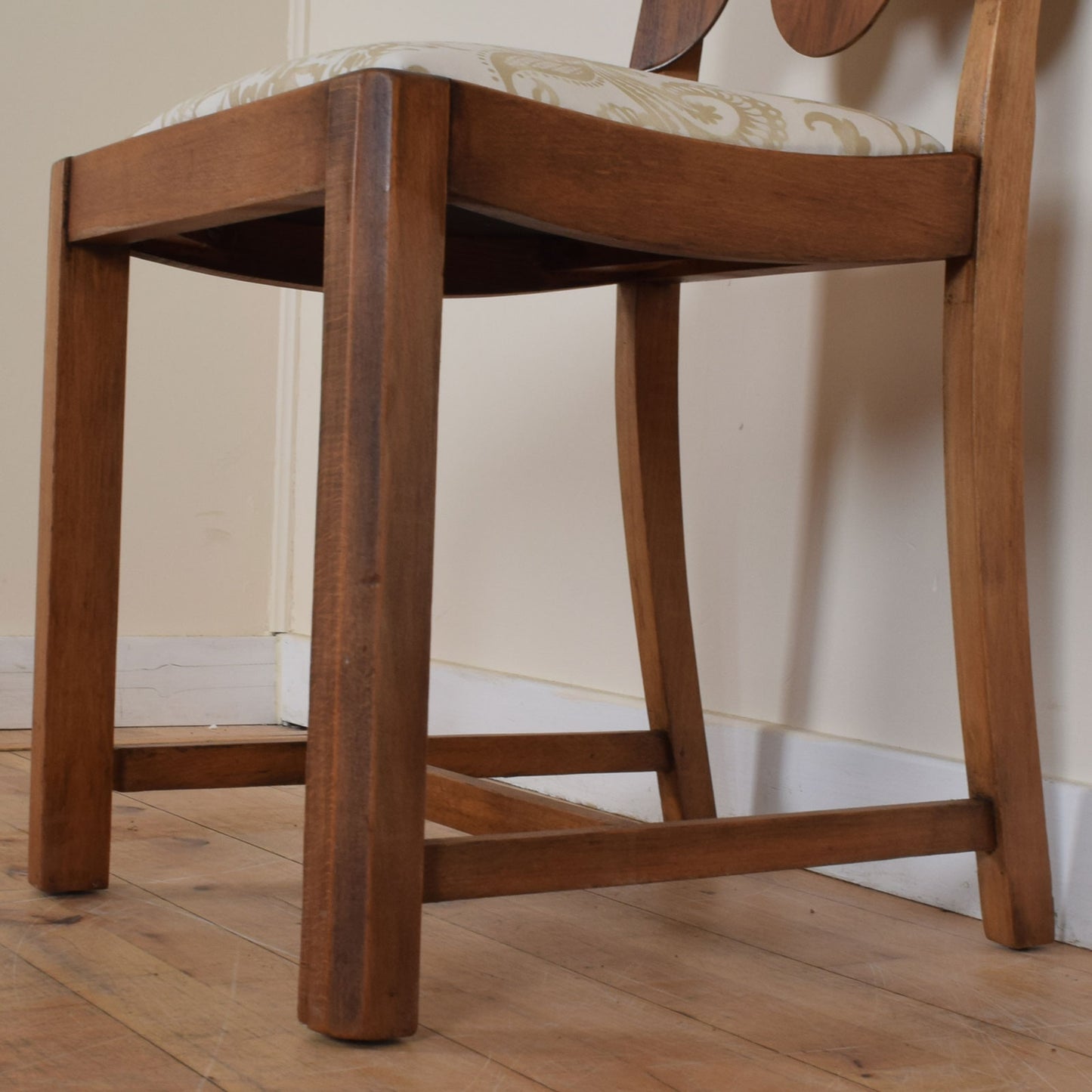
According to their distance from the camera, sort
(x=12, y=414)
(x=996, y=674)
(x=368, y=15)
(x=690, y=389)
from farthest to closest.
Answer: (x=368, y=15)
(x=12, y=414)
(x=690, y=389)
(x=996, y=674)

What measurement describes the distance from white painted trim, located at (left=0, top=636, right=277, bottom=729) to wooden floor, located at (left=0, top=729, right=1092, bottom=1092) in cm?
69

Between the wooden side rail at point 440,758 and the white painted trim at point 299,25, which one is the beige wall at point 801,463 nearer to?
the wooden side rail at point 440,758

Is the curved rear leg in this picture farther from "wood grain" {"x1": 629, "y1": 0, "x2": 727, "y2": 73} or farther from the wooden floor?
"wood grain" {"x1": 629, "y1": 0, "x2": 727, "y2": 73}

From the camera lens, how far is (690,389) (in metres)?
1.46

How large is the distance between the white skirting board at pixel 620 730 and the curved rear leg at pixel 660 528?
0.09 metres

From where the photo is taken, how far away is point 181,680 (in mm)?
2016

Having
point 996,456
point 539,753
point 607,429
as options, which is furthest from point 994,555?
point 607,429

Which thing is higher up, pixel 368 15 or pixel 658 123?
pixel 368 15

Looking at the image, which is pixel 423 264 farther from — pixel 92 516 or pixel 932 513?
pixel 932 513

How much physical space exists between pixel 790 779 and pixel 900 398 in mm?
354

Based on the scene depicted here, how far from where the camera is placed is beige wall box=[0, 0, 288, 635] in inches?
75.5

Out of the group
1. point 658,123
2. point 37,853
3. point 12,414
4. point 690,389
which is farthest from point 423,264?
point 12,414

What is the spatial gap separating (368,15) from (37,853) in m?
1.38

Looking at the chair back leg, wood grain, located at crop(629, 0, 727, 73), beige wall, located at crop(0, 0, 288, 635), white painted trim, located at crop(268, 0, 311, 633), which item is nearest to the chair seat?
the chair back leg
